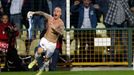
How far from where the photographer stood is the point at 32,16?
22766 millimetres

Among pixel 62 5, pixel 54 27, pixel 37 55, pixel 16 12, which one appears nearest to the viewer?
pixel 37 55

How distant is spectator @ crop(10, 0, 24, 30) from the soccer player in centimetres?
175

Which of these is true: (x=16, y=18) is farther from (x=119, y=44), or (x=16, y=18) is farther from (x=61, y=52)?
(x=119, y=44)

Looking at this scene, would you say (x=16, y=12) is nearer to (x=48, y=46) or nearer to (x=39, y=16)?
(x=39, y=16)

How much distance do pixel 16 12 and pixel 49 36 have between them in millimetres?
2104

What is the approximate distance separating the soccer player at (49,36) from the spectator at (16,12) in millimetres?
1747

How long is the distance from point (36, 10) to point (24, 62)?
200 centimetres

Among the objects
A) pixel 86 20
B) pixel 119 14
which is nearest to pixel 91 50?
pixel 86 20

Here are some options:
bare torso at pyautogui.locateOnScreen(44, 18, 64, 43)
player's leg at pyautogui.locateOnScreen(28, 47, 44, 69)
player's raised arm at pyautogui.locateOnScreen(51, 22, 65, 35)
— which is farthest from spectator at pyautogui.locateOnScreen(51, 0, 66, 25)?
player's leg at pyautogui.locateOnScreen(28, 47, 44, 69)

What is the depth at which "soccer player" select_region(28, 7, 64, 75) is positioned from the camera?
71.1ft

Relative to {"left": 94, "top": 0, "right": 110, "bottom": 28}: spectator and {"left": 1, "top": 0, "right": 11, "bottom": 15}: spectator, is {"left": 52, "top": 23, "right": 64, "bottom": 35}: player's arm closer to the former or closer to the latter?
{"left": 94, "top": 0, "right": 110, "bottom": 28}: spectator

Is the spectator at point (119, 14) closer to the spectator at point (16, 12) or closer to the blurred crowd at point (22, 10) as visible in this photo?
the blurred crowd at point (22, 10)

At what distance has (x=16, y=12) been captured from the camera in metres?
23.5

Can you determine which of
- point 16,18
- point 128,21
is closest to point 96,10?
point 128,21
